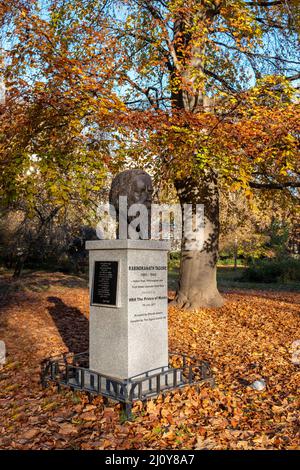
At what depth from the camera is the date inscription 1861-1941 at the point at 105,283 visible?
5945 millimetres

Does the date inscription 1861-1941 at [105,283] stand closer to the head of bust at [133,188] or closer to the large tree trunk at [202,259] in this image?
the head of bust at [133,188]

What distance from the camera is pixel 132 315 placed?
5.88m

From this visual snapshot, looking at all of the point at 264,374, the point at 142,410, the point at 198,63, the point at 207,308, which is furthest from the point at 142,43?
the point at 142,410

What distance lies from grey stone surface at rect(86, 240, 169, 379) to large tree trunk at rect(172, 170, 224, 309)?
6241 mm

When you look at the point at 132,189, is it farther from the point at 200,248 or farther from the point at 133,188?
the point at 200,248

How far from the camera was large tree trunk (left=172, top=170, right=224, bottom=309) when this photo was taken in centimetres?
1246

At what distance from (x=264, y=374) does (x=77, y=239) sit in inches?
622

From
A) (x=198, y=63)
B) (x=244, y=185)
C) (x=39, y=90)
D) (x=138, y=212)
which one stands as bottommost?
(x=138, y=212)

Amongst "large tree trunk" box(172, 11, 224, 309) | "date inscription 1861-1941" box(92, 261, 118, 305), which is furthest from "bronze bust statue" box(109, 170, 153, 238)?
"large tree trunk" box(172, 11, 224, 309)

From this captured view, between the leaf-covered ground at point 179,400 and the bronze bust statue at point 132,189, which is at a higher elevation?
the bronze bust statue at point 132,189

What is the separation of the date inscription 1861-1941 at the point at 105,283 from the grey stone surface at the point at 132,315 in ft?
0.23

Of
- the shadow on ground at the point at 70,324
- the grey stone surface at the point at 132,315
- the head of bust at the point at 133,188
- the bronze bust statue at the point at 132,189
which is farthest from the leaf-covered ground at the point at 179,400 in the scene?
the head of bust at the point at 133,188

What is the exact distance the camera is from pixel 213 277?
1293 cm

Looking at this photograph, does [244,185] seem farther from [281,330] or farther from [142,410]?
[142,410]
